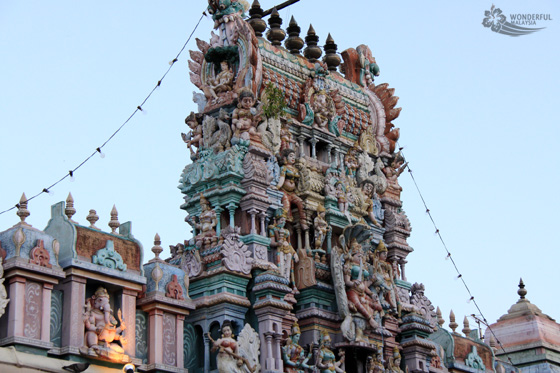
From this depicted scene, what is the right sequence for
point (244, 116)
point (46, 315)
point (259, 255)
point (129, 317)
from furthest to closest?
point (244, 116), point (259, 255), point (129, 317), point (46, 315)

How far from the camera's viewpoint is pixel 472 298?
41.0m

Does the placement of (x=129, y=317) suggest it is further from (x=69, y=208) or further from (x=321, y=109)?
(x=321, y=109)

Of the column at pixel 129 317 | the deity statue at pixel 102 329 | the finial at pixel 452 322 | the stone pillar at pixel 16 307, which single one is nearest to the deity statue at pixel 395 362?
the finial at pixel 452 322

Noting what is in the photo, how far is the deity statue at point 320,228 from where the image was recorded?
33.6 m

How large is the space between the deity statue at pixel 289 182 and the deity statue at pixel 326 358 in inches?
136

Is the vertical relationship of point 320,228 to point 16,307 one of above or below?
above

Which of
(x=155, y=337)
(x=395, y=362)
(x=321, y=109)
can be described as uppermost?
(x=321, y=109)

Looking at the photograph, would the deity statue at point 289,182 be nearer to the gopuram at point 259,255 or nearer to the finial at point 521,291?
the gopuram at point 259,255

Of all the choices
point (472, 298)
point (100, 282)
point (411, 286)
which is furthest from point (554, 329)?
point (100, 282)

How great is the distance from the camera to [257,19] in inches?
1438

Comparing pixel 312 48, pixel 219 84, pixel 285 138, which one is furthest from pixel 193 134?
pixel 312 48

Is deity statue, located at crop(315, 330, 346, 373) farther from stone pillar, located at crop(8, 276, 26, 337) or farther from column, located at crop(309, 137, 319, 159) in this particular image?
stone pillar, located at crop(8, 276, 26, 337)

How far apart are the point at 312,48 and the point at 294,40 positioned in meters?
0.67

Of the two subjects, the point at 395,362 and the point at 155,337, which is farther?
the point at 395,362
